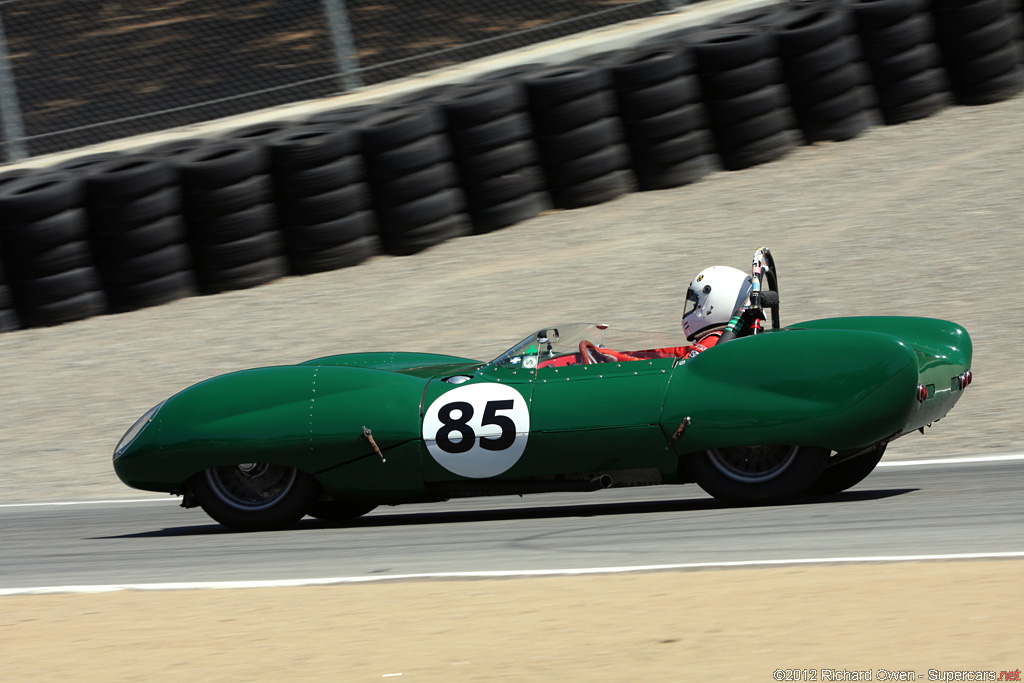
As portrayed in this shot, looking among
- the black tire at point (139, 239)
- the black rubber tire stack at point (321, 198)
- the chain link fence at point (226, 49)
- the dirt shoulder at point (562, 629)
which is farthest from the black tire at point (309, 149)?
the dirt shoulder at point (562, 629)

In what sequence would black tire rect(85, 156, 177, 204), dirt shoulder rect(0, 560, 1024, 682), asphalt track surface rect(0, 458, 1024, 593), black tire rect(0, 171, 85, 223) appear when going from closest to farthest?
dirt shoulder rect(0, 560, 1024, 682), asphalt track surface rect(0, 458, 1024, 593), black tire rect(0, 171, 85, 223), black tire rect(85, 156, 177, 204)

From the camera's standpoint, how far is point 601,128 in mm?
11695

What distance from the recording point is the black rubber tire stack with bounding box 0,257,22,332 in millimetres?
11250

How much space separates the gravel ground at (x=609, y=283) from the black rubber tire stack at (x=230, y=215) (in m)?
0.22

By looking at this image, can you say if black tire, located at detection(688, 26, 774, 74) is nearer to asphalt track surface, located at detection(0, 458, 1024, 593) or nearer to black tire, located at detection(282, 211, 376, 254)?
black tire, located at detection(282, 211, 376, 254)

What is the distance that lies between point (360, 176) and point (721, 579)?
741cm

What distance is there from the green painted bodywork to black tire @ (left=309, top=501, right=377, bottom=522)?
65cm

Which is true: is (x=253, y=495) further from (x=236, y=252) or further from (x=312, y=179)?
(x=236, y=252)

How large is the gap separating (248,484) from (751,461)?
93.3 inches

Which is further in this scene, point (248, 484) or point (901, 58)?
point (901, 58)

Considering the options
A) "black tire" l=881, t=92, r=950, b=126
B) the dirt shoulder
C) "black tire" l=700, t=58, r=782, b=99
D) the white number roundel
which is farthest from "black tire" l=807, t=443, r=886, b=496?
"black tire" l=881, t=92, r=950, b=126

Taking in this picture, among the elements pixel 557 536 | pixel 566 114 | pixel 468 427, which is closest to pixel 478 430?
pixel 468 427

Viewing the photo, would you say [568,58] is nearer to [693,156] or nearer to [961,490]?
[693,156]

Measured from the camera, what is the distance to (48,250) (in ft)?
35.7
